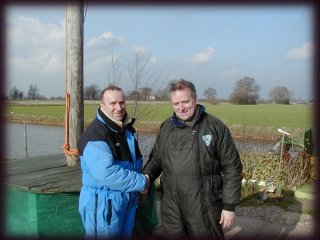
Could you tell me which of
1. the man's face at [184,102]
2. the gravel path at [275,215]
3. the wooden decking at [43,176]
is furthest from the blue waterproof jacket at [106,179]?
the gravel path at [275,215]

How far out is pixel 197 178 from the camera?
289 centimetres

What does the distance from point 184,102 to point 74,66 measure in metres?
1.91

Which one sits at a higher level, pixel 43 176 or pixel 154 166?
pixel 154 166

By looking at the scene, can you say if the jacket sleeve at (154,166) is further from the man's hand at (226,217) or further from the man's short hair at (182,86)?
the man's hand at (226,217)

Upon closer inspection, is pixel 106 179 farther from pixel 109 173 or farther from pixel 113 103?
pixel 113 103

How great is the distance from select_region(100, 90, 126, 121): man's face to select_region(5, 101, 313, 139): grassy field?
203cm

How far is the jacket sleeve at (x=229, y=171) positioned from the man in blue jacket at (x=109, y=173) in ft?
2.16

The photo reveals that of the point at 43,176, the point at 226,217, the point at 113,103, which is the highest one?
the point at 113,103

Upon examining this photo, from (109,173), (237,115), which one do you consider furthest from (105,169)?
(237,115)

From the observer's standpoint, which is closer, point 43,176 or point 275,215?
point 43,176

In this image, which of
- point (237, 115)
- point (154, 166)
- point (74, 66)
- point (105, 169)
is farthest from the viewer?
point (237, 115)

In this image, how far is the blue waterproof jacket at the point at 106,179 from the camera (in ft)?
8.96

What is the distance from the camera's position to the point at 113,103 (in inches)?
114

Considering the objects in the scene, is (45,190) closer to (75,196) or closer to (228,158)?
(75,196)
